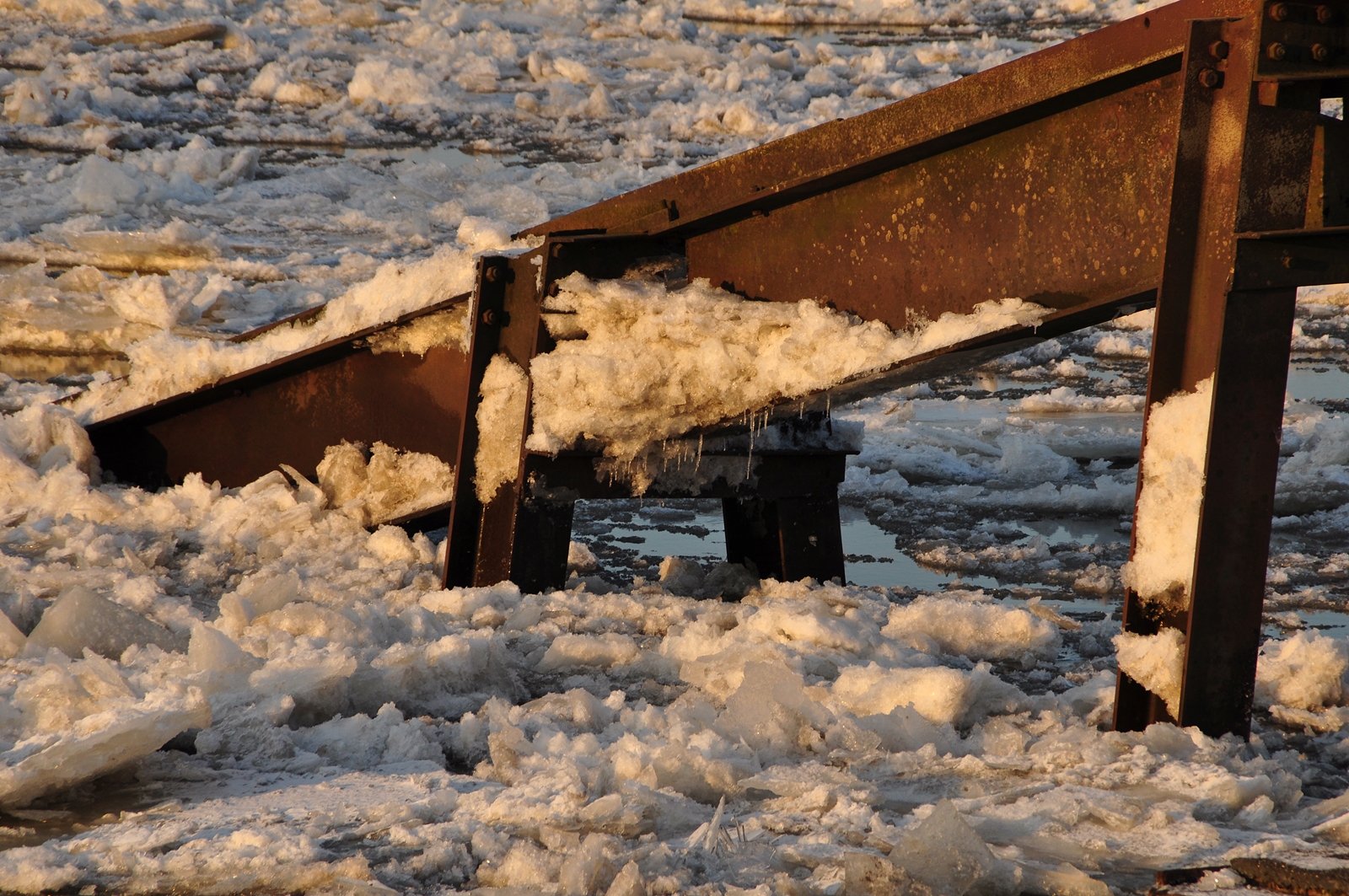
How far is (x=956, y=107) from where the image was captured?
10.7 ft

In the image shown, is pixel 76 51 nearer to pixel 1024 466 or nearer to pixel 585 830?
pixel 1024 466

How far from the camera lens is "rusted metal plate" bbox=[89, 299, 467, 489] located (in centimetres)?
451

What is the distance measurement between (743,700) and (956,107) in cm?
152

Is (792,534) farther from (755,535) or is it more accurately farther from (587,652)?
(587,652)

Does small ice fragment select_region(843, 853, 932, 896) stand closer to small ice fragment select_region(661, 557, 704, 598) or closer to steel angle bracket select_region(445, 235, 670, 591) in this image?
steel angle bracket select_region(445, 235, 670, 591)

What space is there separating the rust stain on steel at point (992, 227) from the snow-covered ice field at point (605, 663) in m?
0.95

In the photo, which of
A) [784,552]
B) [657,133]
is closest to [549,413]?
[784,552]

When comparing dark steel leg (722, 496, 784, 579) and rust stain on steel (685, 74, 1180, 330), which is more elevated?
rust stain on steel (685, 74, 1180, 330)

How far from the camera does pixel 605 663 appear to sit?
12.1ft

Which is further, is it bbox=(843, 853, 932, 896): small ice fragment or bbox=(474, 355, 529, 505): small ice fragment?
bbox=(474, 355, 529, 505): small ice fragment

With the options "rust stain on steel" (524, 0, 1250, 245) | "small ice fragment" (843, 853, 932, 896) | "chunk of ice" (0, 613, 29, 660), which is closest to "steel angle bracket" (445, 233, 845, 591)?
"rust stain on steel" (524, 0, 1250, 245)

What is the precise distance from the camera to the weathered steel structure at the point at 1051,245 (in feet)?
9.05

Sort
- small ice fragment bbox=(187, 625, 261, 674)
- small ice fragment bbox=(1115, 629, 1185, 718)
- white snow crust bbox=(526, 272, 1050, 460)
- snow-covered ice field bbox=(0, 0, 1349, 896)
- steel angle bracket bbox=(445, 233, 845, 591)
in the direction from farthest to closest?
steel angle bracket bbox=(445, 233, 845, 591), white snow crust bbox=(526, 272, 1050, 460), small ice fragment bbox=(187, 625, 261, 674), small ice fragment bbox=(1115, 629, 1185, 718), snow-covered ice field bbox=(0, 0, 1349, 896)

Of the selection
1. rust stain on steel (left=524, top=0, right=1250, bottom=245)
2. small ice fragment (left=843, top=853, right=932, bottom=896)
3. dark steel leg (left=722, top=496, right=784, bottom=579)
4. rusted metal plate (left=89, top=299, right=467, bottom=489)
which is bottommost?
small ice fragment (left=843, top=853, right=932, bottom=896)
